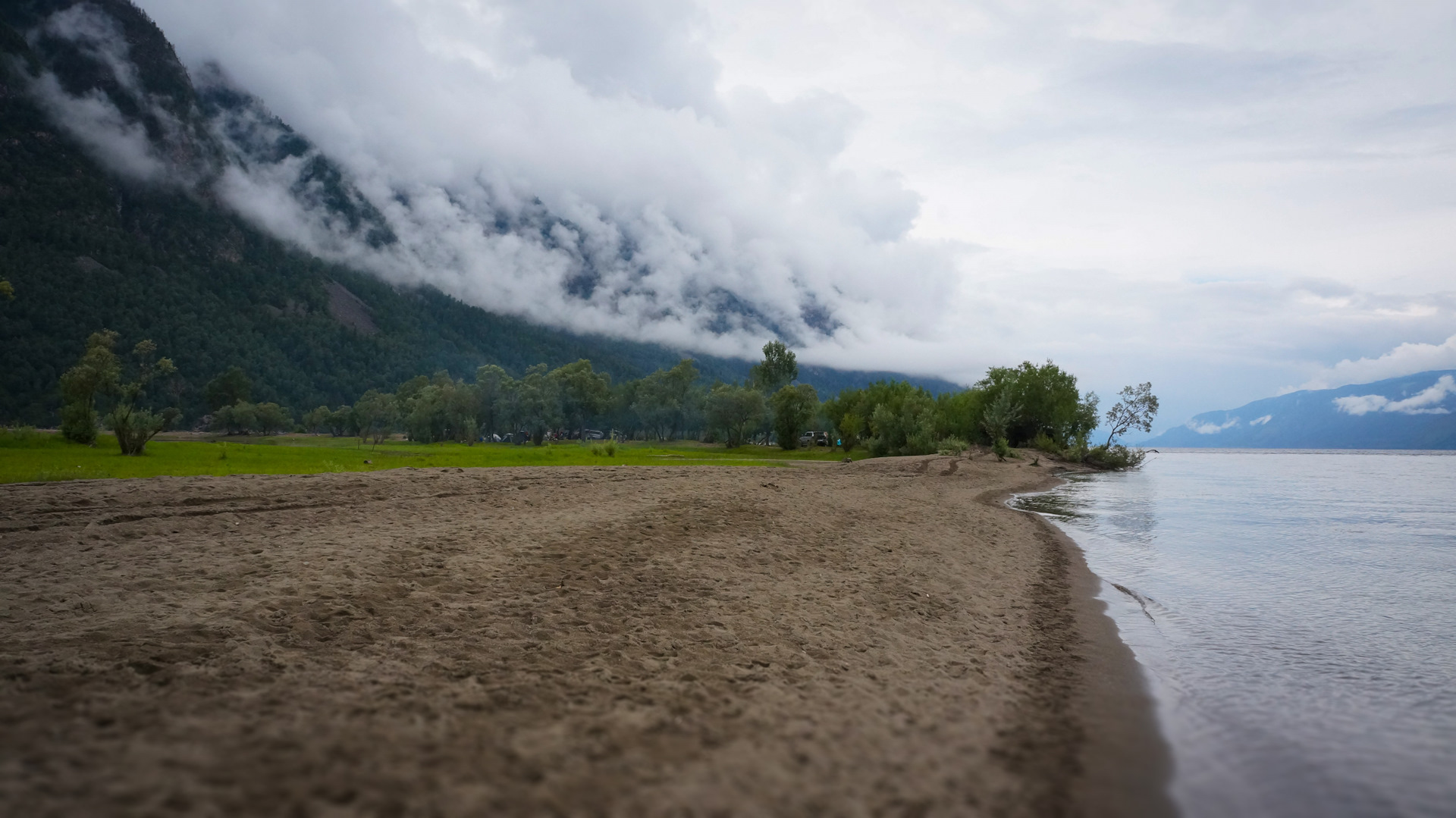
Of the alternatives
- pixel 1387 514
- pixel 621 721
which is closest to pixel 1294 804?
pixel 621 721

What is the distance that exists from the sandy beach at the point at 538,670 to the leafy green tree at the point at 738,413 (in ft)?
298

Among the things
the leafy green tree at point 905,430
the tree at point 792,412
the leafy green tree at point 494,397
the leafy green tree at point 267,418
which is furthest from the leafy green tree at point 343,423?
the leafy green tree at point 905,430

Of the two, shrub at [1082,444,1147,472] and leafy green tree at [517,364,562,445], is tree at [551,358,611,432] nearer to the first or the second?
leafy green tree at [517,364,562,445]

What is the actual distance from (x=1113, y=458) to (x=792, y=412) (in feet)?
139

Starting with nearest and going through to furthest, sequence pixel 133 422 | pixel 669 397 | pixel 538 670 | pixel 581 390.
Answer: pixel 538 670
pixel 133 422
pixel 581 390
pixel 669 397

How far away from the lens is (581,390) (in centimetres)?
12838

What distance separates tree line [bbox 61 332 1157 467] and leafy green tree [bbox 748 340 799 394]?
0.88ft

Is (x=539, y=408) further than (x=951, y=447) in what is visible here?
Yes

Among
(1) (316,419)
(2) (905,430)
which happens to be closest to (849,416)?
(2) (905,430)

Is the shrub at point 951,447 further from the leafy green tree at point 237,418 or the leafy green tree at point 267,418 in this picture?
the leafy green tree at point 267,418

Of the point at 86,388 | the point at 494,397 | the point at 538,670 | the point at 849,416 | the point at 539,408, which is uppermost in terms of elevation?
the point at 494,397

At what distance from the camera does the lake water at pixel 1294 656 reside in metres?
6.29

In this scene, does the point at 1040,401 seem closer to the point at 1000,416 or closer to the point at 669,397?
the point at 1000,416

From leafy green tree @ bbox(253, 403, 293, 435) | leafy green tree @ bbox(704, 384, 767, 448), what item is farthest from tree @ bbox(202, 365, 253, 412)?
leafy green tree @ bbox(704, 384, 767, 448)
